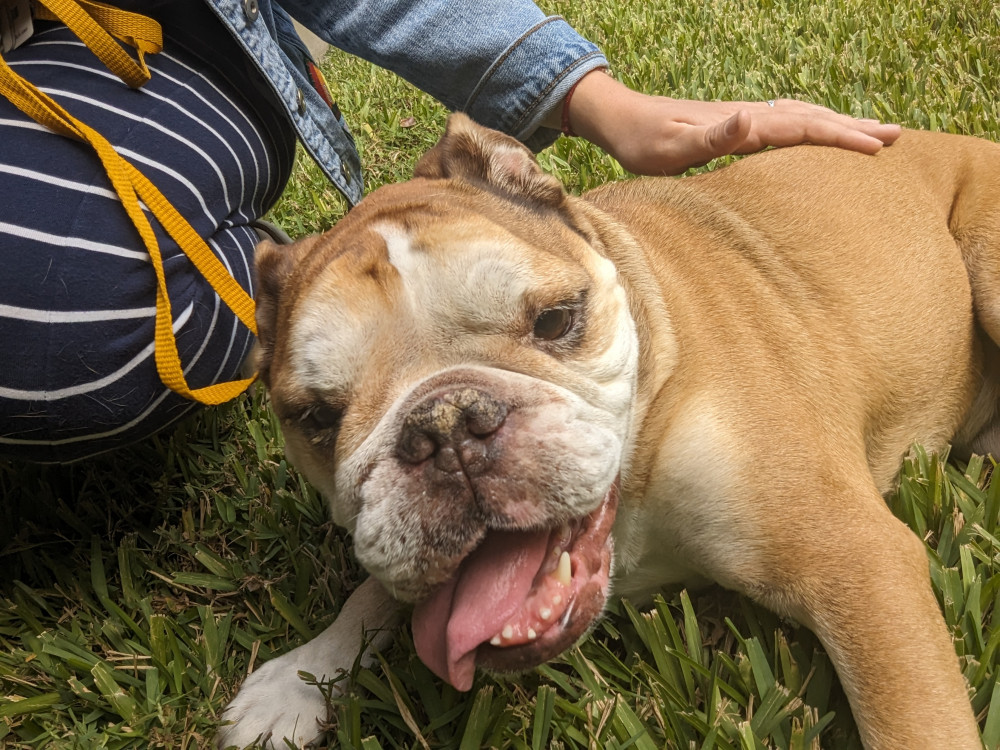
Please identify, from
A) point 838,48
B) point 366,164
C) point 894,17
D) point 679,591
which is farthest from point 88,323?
point 894,17

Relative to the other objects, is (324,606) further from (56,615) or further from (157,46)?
(157,46)

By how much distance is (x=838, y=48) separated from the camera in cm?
560

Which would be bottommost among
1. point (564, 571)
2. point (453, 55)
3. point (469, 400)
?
point (564, 571)

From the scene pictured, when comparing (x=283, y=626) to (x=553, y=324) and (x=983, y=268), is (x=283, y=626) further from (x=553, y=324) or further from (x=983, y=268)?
(x=983, y=268)

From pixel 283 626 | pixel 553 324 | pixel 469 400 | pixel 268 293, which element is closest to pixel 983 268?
pixel 553 324

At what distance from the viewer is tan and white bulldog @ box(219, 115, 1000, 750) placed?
1951 mm

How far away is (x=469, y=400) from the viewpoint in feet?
6.38

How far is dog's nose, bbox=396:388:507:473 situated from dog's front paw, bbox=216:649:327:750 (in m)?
1.02

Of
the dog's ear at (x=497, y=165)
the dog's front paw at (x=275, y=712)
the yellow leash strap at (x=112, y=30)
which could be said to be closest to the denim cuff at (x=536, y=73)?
the dog's ear at (x=497, y=165)

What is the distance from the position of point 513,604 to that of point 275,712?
0.99 m

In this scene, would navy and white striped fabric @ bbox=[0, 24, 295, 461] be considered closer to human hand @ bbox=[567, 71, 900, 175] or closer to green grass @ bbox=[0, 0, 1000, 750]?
green grass @ bbox=[0, 0, 1000, 750]

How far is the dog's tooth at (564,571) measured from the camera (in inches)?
79.8

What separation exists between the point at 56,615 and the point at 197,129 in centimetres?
186

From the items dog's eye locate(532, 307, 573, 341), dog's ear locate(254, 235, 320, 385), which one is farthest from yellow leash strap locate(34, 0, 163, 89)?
dog's eye locate(532, 307, 573, 341)
